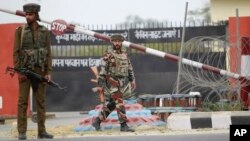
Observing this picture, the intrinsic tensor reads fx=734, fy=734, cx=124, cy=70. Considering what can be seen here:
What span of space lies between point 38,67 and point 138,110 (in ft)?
8.04

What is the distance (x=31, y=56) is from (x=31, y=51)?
0.24ft

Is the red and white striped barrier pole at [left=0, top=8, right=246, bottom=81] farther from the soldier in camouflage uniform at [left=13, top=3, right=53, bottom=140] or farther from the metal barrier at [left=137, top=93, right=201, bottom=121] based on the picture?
the soldier in camouflage uniform at [left=13, top=3, right=53, bottom=140]

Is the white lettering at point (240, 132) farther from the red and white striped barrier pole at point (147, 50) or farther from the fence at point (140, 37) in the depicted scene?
the fence at point (140, 37)

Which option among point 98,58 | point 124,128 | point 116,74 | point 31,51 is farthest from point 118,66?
point 98,58

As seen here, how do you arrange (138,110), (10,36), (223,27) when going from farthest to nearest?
1. (223,27)
2. (10,36)
3. (138,110)

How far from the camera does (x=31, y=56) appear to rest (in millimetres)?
10258

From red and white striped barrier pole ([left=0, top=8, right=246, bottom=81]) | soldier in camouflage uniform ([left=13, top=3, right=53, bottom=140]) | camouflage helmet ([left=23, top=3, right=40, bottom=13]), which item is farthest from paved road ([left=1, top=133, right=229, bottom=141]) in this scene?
red and white striped barrier pole ([left=0, top=8, right=246, bottom=81])

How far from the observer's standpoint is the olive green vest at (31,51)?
33.7 ft

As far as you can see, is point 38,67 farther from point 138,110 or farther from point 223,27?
point 223,27

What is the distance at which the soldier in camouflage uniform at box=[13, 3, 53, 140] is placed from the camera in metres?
10.3

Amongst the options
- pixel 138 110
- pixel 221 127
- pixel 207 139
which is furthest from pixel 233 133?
pixel 138 110

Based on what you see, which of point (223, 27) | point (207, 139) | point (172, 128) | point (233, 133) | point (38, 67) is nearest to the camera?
point (233, 133)

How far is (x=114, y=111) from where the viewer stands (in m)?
12.2

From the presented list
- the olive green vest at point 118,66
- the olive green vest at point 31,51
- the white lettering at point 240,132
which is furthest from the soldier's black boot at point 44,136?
the white lettering at point 240,132
